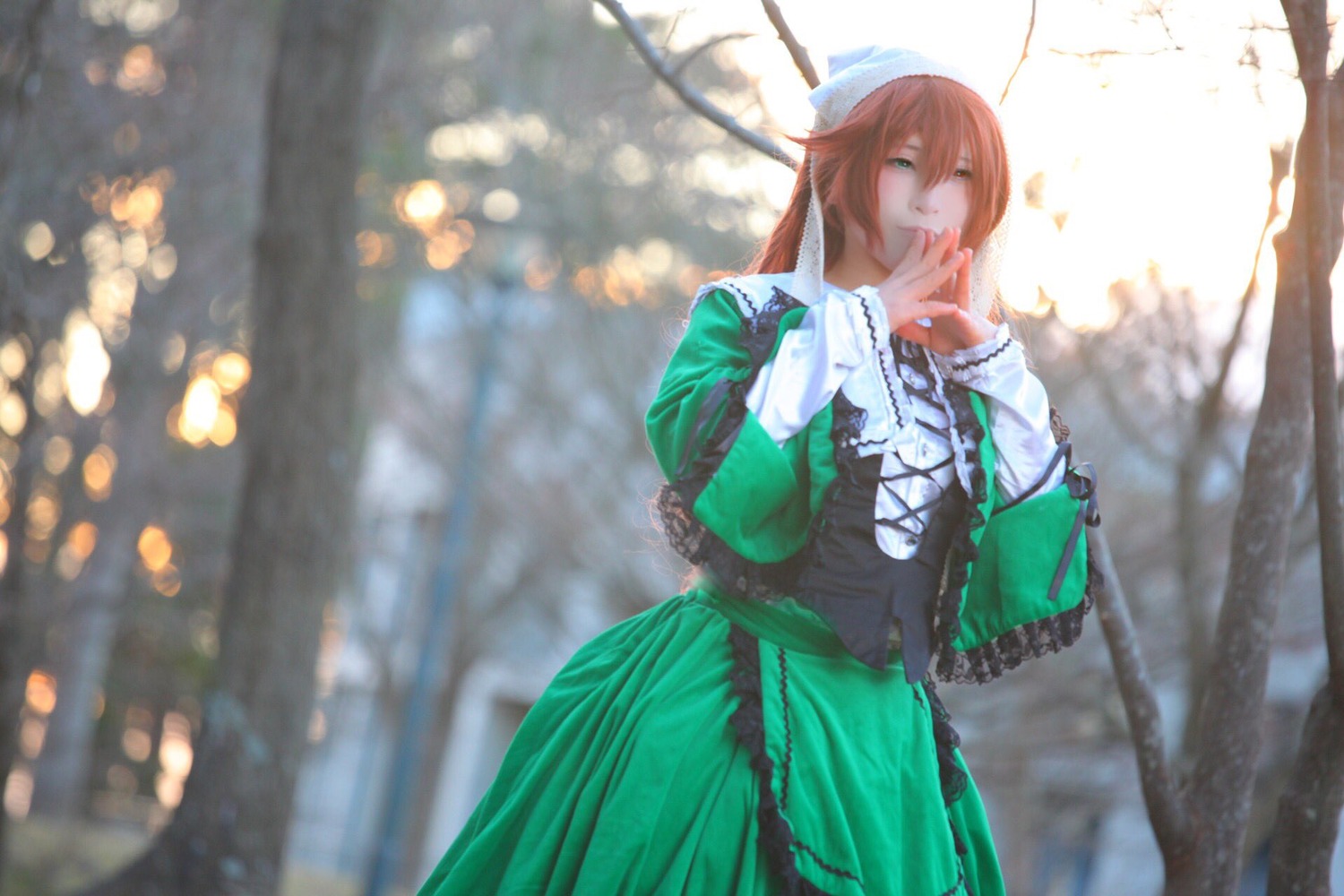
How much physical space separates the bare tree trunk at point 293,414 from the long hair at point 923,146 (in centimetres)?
338

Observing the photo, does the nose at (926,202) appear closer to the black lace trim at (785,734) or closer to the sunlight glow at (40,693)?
the black lace trim at (785,734)

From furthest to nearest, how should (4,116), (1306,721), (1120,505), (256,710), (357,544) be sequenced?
(357,544) → (1120,505) → (256,710) → (4,116) → (1306,721)

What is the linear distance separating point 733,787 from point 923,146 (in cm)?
90

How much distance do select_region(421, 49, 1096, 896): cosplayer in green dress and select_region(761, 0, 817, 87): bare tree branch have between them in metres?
0.49

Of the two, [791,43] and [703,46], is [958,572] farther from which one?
[703,46]

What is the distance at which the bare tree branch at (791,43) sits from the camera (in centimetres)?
233

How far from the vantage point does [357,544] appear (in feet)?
49.8

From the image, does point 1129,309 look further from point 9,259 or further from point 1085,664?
point 9,259

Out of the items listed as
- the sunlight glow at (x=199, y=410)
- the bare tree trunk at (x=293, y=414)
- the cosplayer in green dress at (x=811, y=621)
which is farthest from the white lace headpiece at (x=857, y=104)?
the sunlight glow at (x=199, y=410)

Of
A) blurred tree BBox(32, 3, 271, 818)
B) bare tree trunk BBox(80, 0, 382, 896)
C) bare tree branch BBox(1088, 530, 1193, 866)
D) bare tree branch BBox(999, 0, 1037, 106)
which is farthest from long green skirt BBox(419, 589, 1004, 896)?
blurred tree BBox(32, 3, 271, 818)

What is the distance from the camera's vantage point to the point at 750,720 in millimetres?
1650

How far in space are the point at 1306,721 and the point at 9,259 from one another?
4.58 metres

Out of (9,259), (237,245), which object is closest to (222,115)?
(237,245)

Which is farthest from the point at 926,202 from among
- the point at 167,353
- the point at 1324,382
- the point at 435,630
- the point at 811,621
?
the point at 167,353
